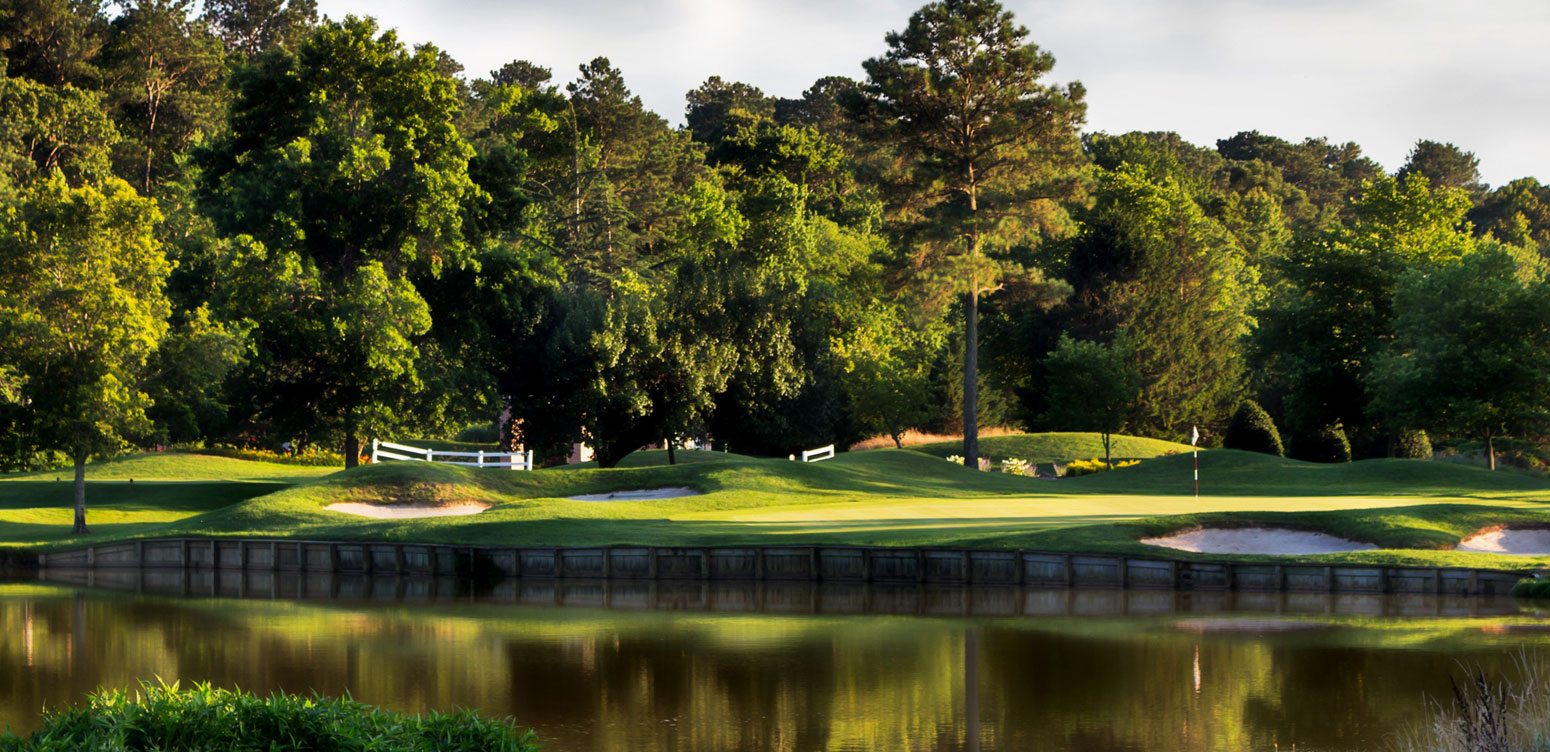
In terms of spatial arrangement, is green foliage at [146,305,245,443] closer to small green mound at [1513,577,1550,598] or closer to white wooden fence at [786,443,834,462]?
white wooden fence at [786,443,834,462]

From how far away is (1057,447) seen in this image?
191 ft

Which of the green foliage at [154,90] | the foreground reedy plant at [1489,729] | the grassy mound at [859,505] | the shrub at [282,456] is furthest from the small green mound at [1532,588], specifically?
the green foliage at [154,90]

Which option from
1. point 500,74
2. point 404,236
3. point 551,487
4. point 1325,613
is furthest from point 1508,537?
point 500,74

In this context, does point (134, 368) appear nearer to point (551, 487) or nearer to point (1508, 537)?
point (551, 487)

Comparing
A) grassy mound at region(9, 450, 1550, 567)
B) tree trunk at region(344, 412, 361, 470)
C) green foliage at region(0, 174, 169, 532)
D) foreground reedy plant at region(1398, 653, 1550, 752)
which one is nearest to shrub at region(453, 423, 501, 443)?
grassy mound at region(9, 450, 1550, 567)

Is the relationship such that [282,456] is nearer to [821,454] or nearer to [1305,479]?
[821,454]

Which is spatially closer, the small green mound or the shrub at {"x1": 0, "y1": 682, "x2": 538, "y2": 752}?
the shrub at {"x1": 0, "y1": 682, "x2": 538, "y2": 752}

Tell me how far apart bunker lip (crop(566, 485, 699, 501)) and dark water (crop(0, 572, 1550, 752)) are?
38.4 feet

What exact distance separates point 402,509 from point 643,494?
21.0 feet

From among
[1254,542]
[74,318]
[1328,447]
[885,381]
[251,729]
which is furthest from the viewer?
[885,381]

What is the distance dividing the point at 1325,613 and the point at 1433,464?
87.6ft

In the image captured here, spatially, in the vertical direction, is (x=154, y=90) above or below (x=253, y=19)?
below

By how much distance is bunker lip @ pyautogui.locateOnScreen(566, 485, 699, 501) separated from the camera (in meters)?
37.0

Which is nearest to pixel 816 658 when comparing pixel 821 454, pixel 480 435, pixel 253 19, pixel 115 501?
pixel 115 501
